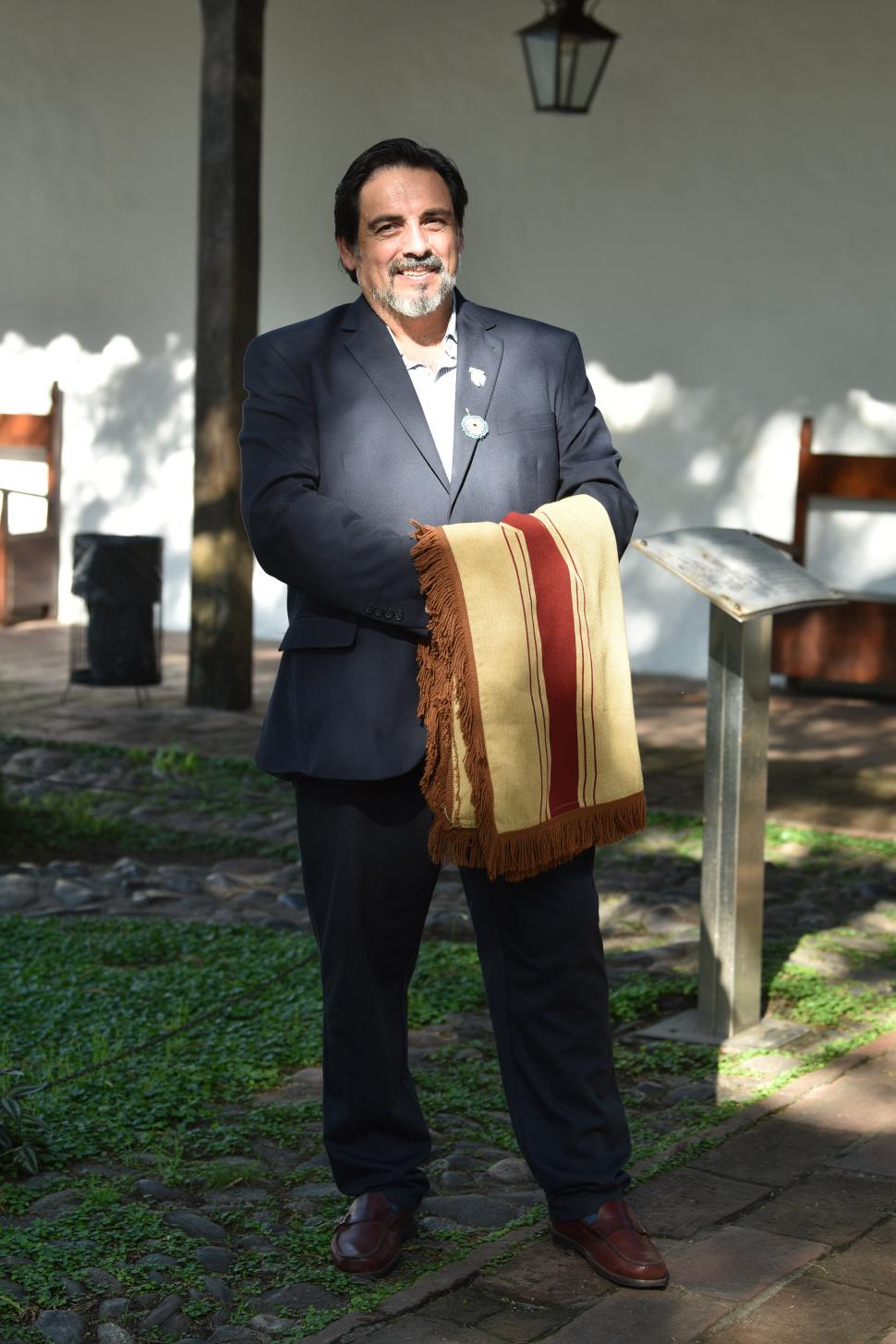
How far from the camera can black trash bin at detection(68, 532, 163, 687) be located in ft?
28.6

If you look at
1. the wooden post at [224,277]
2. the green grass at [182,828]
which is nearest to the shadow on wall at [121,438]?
the wooden post at [224,277]

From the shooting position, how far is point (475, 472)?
3027mm

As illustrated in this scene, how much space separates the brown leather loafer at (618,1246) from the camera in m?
2.90

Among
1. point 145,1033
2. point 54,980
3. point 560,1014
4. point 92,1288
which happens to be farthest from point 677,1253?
point 54,980

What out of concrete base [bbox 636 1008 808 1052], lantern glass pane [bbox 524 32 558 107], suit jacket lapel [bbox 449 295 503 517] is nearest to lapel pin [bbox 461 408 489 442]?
suit jacket lapel [bbox 449 295 503 517]

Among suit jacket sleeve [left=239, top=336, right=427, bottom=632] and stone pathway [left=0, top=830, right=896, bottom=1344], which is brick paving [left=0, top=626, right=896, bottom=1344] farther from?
suit jacket sleeve [left=239, top=336, right=427, bottom=632]

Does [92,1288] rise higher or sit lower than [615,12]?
lower

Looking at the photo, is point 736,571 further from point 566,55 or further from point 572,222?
point 572,222

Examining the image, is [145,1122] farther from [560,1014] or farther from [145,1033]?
[560,1014]

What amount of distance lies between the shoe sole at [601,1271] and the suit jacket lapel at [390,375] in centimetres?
129

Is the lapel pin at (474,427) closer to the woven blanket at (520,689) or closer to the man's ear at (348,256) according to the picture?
the woven blanket at (520,689)

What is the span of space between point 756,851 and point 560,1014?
4.48 ft

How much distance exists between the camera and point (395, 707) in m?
2.98

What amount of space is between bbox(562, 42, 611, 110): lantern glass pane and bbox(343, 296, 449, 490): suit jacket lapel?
5.99 metres
